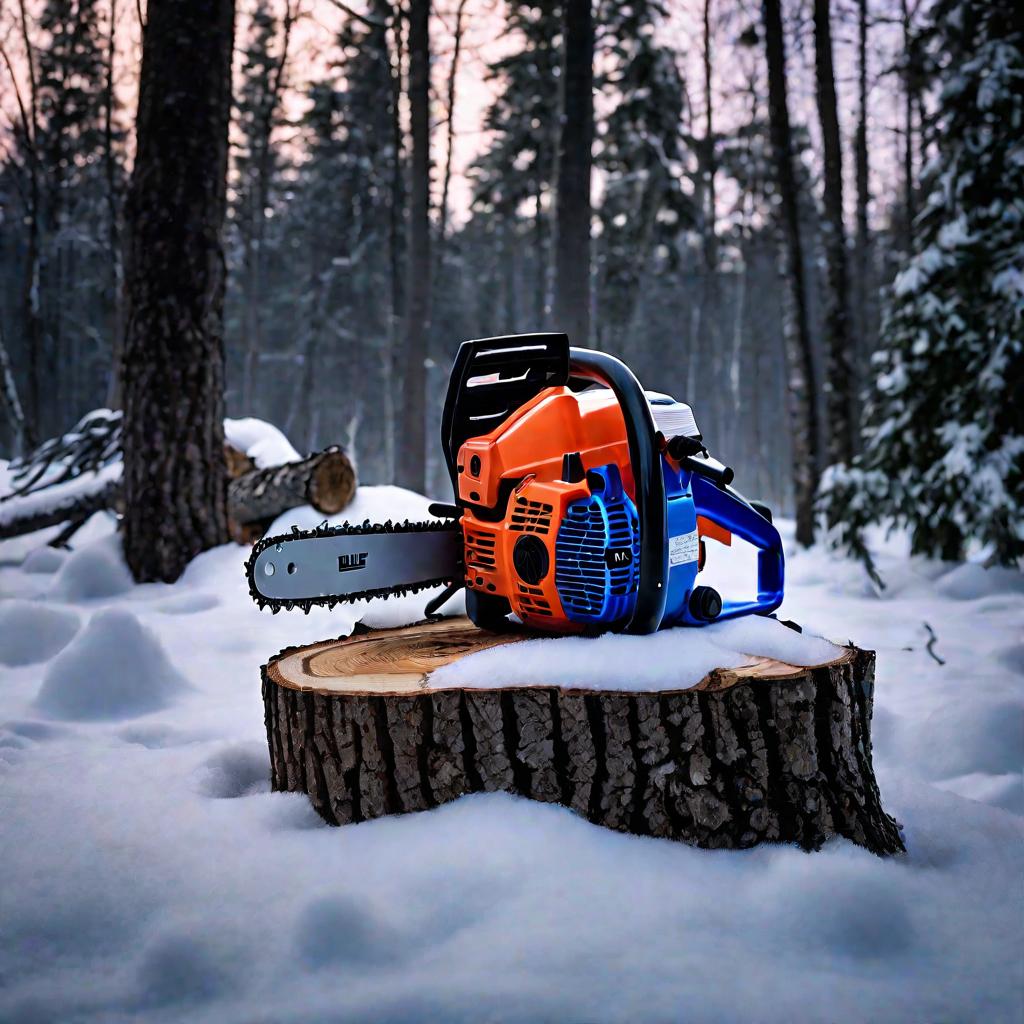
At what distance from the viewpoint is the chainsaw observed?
1.89 meters

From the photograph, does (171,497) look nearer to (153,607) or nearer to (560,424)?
(153,607)

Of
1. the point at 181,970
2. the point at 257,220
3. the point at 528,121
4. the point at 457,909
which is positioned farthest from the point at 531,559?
the point at 257,220

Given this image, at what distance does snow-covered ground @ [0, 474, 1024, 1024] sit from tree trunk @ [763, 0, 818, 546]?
654 centimetres

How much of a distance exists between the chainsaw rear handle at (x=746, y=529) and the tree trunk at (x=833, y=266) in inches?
252

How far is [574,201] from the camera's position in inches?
256

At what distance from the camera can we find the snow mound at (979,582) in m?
5.38

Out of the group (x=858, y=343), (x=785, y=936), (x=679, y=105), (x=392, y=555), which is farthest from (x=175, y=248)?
(x=858, y=343)

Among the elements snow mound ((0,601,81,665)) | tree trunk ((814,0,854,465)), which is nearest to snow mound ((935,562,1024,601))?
tree trunk ((814,0,854,465))

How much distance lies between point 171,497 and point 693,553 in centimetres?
372

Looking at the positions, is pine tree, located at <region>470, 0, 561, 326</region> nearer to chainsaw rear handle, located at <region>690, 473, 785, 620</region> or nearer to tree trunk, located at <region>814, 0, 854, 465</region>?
tree trunk, located at <region>814, 0, 854, 465</region>

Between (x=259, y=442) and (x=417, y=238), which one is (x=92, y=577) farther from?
(x=417, y=238)

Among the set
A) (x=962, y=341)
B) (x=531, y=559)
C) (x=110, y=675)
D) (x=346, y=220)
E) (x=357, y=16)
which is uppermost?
(x=346, y=220)

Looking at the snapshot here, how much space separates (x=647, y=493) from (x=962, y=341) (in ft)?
16.6

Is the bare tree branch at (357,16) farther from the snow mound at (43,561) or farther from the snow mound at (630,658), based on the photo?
the snow mound at (630,658)
